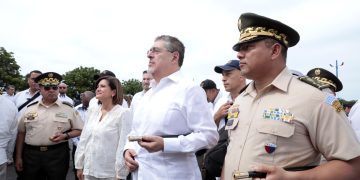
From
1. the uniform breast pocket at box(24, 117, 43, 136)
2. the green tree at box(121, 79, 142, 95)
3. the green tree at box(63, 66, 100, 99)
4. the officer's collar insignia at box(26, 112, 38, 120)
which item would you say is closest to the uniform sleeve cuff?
the uniform breast pocket at box(24, 117, 43, 136)

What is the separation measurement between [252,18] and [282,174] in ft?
3.58

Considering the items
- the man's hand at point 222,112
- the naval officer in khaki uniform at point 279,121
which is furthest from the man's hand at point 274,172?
the man's hand at point 222,112

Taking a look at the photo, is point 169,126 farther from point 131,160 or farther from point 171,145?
point 131,160

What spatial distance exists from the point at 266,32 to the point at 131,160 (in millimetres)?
1725

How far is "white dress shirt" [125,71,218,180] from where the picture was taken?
3.27m

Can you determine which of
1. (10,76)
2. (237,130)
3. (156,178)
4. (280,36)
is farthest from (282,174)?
(10,76)

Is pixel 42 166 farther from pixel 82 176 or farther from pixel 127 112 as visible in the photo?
pixel 127 112

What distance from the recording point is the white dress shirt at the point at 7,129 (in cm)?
558

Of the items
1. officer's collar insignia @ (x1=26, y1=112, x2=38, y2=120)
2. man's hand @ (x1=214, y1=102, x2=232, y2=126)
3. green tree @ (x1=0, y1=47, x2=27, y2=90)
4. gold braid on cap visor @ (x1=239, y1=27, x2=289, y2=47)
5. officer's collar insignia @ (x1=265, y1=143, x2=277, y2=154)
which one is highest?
gold braid on cap visor @ (x1=239, y1=27, x2=289, y2=47)

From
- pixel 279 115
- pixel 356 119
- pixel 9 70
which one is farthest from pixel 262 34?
pixel 9 70

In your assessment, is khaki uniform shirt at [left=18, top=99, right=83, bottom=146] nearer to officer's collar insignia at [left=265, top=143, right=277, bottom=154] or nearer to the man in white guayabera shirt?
the man in white guayabera shirt

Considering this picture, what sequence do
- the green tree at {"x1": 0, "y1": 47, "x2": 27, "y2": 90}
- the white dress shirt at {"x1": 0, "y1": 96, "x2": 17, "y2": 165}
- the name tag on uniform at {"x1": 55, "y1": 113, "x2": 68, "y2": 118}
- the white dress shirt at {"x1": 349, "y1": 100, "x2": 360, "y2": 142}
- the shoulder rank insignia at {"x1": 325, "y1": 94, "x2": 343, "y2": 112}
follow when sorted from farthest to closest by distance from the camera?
the green tree at {"x1": 0, "y1": 47, "x2": 27, "y2": 90} → the name tag on uniform at {"x1": 55, "y1": 113, "x2": 68, "y2": 118} → the white dress shirt at {"x1": 0, "y1": 96, "x2": 17, "y2": 165} → the white dress shirt at {"x1": 349, "y1": 100, "x2": 360, "y2": 142} → the shoulder rank insignia at {"x1": 325, "y1": 94, "x2": 343, "y2": 112}

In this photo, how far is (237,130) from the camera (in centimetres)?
250

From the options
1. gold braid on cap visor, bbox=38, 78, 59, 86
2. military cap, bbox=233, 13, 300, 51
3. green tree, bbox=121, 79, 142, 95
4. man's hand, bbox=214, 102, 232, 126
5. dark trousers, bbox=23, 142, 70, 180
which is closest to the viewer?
military cap, bbox=233, 13, 300, 51
